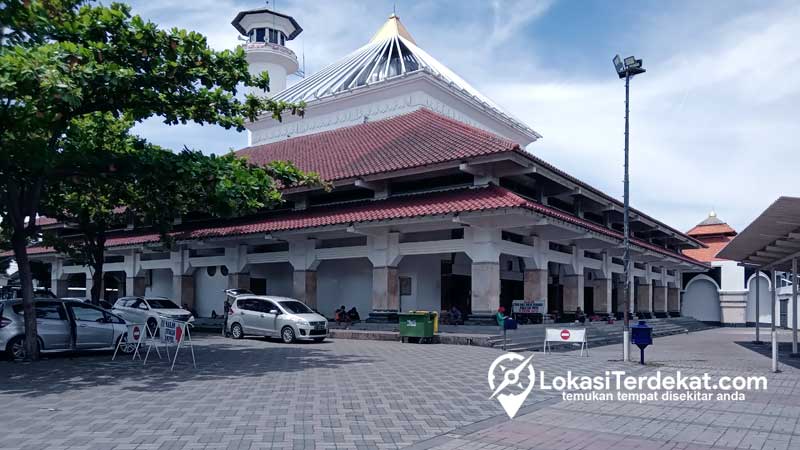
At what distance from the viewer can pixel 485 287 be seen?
68.1 feet

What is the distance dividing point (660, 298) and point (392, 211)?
83.2ft

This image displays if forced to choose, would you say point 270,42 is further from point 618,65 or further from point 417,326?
point 618,65

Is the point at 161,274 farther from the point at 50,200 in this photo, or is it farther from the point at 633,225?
the point at 633,225

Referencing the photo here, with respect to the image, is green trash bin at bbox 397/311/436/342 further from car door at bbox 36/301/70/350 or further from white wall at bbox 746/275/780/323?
white wall at bbox 746/275/780/323

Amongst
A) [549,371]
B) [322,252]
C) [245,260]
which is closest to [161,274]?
[245,260]

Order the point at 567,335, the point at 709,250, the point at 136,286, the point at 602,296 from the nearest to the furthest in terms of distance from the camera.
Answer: the point at 567,335 < the point at 602,296 < the point at 136,286 < the point at 709,250

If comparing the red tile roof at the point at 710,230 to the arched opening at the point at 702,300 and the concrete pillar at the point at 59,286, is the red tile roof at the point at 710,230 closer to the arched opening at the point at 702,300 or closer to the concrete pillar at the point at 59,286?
the arched opening at the point at 702,300

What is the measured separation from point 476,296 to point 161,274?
20678 mm

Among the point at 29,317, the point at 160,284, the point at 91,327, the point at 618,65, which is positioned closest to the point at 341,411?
the point at 29,317

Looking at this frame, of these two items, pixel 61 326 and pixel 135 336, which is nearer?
pixel 135 336

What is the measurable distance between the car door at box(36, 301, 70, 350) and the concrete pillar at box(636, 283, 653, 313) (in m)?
29.8

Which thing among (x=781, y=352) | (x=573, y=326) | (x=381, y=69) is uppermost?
(x=381, y=69)

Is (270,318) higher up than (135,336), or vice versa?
(135,336)
